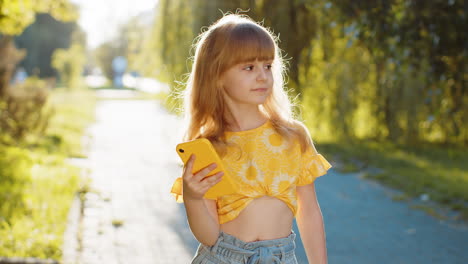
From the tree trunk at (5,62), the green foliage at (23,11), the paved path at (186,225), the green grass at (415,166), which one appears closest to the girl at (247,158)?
the paved path at (186,225)

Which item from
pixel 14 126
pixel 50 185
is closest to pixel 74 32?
pixel 14 126

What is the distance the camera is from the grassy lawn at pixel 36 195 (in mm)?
5109

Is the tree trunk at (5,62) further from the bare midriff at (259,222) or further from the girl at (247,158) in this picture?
the bare midriff at (259,222)

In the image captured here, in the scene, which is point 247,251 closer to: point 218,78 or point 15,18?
point 218,78

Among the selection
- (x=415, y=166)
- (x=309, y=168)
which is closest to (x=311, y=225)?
(x=309, y=168)

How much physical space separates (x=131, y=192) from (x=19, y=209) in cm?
204

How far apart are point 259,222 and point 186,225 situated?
432cm

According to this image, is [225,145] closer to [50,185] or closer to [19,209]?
[19,209]

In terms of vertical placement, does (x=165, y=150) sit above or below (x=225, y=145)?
below

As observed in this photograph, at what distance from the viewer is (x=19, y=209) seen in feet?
20.7

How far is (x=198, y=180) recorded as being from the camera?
200 centimetres

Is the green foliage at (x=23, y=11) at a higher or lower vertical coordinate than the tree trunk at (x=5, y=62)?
higher

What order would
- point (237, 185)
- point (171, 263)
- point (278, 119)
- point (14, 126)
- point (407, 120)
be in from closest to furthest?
point (237, 185) → point (278, 119) → point (171, 263) → point (14, 126) → point (407, 120)

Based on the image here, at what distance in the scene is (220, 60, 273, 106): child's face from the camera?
215cm
